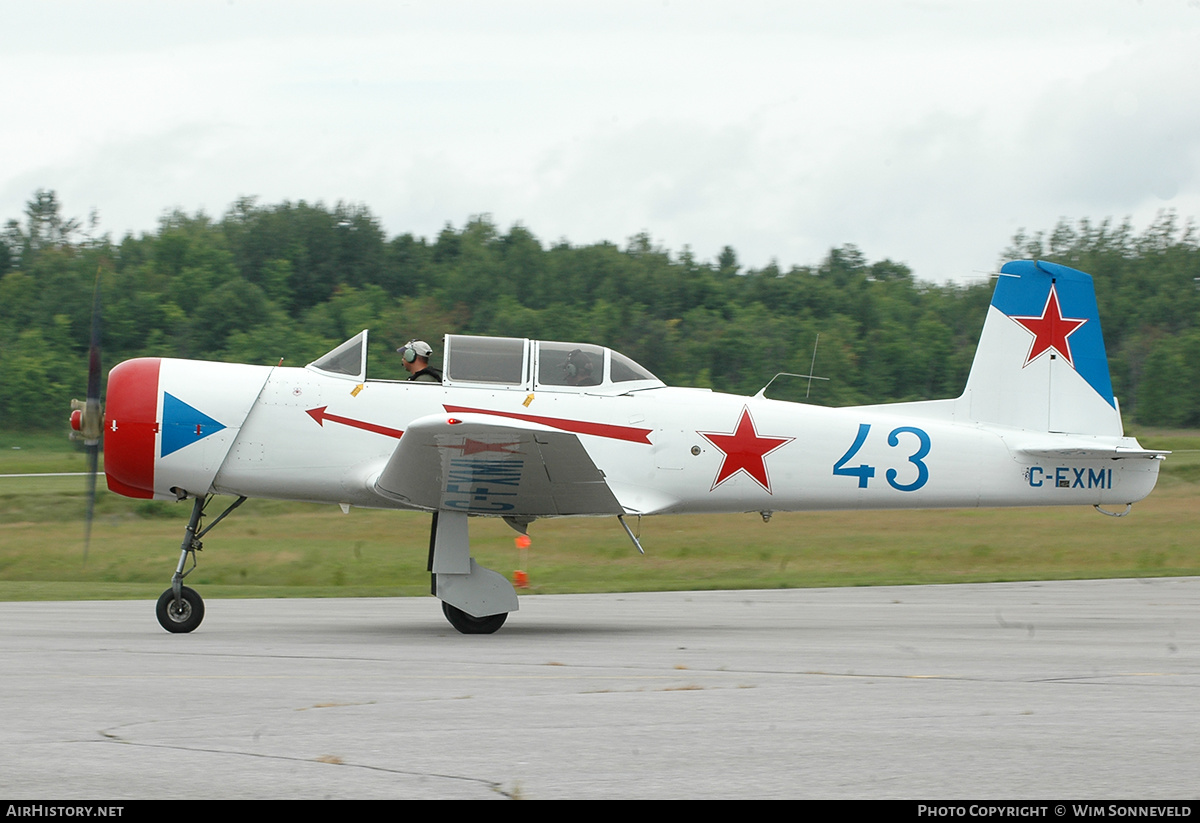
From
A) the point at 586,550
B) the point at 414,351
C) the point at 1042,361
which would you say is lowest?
the point at 586,550

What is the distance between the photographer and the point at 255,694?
584cm

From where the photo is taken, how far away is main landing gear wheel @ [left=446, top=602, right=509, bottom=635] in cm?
904

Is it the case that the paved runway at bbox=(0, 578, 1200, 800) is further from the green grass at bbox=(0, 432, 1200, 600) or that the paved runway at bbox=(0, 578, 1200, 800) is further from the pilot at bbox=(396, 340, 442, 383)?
the green grass at bbox=(0, 432, 1200, 600)

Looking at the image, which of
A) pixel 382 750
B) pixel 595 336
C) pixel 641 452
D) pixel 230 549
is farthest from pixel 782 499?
pixel 595 336

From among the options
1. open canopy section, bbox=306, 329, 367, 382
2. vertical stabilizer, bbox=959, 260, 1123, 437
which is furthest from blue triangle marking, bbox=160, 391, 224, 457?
vertical stabilizer, bbox=959, 260, 1123, 437

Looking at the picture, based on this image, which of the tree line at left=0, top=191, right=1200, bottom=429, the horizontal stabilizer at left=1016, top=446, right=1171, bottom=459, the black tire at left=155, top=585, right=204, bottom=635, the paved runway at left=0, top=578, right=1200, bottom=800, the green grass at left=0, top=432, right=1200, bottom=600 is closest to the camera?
the paved runway at left=0, top=578, right=1200, bottom=800

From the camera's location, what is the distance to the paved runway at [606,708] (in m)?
4.09

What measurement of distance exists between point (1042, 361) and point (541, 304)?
38.9 m

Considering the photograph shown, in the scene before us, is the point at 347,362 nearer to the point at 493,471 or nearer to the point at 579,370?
the point at 493,471

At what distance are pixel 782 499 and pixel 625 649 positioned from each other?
2.29 m

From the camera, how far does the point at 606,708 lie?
5.49m

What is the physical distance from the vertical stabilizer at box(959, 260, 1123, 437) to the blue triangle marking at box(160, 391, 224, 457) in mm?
6249

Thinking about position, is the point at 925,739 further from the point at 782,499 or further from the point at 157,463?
the point at 157,463

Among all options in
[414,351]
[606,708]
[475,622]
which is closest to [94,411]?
[414,351]
